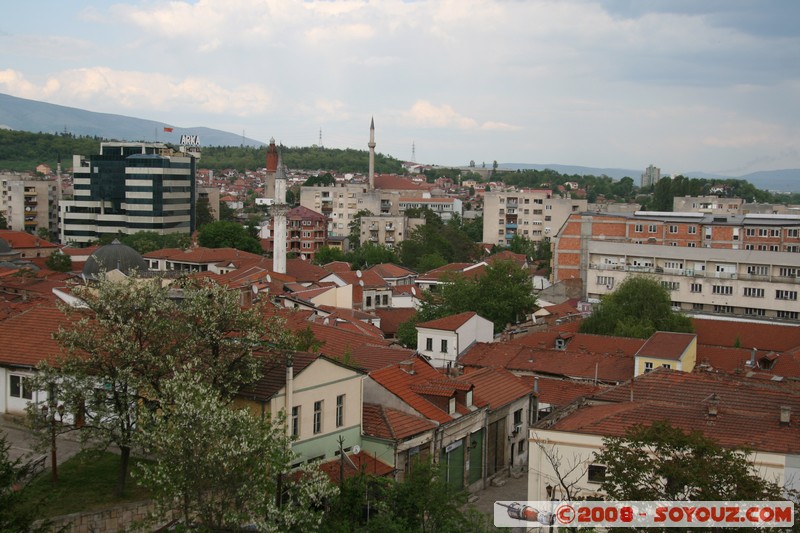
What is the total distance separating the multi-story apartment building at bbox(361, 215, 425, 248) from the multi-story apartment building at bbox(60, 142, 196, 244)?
20.1 meters

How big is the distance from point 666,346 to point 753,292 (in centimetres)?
2054

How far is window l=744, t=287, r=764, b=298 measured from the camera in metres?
55.2

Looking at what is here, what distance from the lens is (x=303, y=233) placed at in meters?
100

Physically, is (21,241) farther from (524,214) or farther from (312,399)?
(312,399)

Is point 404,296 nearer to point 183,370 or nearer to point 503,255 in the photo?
point 503,255

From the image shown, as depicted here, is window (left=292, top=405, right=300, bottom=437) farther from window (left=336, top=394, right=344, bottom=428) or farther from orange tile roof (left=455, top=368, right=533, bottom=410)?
orange tile roof (left=455, top=368, right=533, bottom=410)

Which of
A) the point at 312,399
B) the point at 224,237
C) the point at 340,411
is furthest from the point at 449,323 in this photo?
the point at 224,237

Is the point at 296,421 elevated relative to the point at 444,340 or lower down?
elevated

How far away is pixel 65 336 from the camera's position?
18875 mm

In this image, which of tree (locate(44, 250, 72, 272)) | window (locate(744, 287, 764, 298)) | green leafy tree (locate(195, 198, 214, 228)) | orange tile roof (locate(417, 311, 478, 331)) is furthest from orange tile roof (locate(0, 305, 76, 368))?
green leafy tree (locate(195, 198, 214, 228))

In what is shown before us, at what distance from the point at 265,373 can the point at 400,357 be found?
8804 mm

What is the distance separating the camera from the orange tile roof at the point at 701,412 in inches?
778

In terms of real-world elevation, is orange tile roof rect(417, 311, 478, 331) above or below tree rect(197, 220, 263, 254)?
below

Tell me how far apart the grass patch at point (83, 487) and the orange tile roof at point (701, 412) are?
9566 mm
